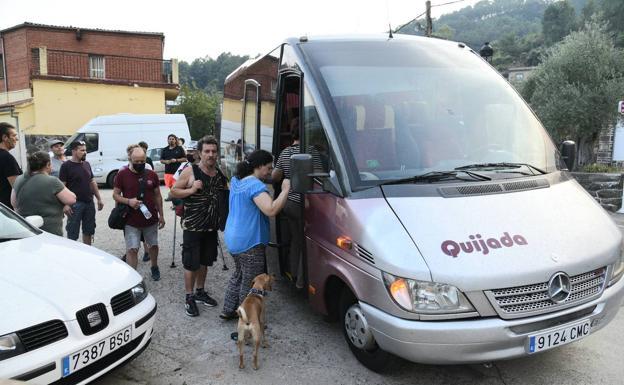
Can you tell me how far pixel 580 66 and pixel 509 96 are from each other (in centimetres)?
992

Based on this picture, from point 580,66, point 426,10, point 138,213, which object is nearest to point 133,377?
point 138,213

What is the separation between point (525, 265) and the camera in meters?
2.85

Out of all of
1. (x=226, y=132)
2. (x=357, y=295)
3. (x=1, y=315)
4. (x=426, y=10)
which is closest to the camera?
(x=1, y=315)

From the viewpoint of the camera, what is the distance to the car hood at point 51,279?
2.77 meters

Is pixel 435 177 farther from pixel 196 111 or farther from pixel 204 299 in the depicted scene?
pixel 196 111

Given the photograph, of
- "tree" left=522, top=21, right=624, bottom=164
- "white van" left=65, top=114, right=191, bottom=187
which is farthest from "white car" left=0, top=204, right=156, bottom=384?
"white van" left=65, top=114, right=191, bottom=187

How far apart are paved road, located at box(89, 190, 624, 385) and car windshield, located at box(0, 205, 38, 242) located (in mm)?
1399

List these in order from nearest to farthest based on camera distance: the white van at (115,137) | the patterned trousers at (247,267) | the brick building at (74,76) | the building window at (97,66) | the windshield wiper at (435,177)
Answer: the windshield wiper at (435,177) → the patterned trousers at (247,267) → the white van at (115,137) → the brick building at (74,76) → the building window at (97,66)

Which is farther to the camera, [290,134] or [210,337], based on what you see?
[290,134]

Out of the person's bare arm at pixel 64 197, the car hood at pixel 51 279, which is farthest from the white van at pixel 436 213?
the person's bare arm at pixel 64 197

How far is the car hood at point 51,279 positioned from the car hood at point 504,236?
2.05m

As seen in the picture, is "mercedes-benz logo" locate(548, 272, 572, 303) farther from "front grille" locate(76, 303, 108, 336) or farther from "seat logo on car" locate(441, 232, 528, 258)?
"front grille" locate(76, 303, 108, 336)

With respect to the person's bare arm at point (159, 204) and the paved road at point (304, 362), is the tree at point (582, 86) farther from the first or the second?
the person's bare arm at point (159, 204)

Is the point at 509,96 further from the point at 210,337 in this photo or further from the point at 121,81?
the point at 121,81
